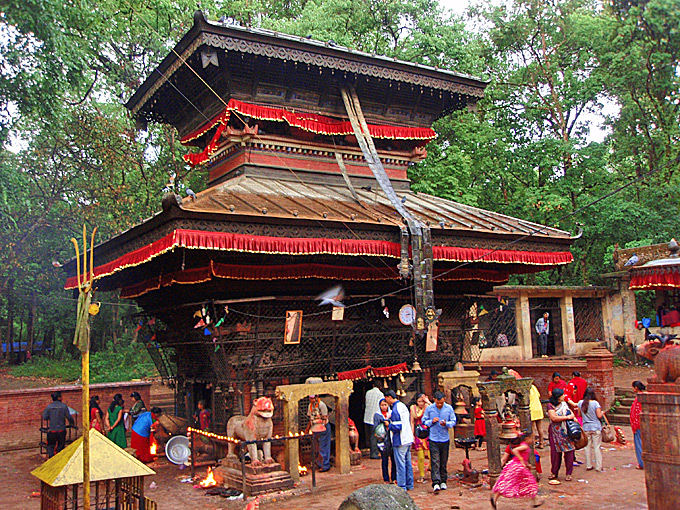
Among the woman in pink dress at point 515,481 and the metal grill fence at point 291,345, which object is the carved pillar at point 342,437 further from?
the woman in pink dress at point 515,481

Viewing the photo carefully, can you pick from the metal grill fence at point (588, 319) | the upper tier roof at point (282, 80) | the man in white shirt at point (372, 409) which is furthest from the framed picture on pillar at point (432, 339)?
the metal grill fence at point (588, 319)

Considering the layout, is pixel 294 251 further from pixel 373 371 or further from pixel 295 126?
pixel 373 371

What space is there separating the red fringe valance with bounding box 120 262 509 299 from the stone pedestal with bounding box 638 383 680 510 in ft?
19.6

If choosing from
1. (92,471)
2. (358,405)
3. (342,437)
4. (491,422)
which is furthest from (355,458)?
(92,471)

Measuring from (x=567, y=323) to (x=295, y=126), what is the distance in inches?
698

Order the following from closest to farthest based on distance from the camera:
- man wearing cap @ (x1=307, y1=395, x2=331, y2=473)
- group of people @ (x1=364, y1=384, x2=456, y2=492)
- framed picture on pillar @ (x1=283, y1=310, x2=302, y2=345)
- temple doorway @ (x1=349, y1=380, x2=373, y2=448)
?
group of people @ (x1=364, y1=384, x2=456, y2=492)
man wearing cap @ (x1=307, y1=395, x2=331, y2=473)
framed picture on pillar @ (x1=283, y1=310, x2=302, y2=345)
temple doorway @ (x1=349, y1=380, x2=373, y2=448)

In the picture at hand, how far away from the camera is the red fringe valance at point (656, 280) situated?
17.7 metres

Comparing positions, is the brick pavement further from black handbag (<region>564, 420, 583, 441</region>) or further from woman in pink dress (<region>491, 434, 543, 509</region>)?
black handbag (<region>564, 420, 583, 441</region>)

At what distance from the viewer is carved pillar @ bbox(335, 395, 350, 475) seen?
10648 millimetres

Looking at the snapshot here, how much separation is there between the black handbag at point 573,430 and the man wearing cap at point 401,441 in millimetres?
2553

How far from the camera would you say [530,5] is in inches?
1126

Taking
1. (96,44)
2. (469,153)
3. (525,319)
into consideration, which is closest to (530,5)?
(469,153)

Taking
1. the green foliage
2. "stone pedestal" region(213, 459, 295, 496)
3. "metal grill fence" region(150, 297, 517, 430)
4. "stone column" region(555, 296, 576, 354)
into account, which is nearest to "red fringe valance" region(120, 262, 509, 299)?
"metal grill fence" region(150, 297, 517, 430)

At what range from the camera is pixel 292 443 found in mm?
9961
